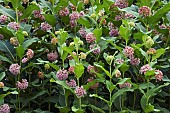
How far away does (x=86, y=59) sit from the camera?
7.39ft

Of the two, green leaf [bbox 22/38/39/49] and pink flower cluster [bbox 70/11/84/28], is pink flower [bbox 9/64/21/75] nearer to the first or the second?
green leaf [bbox 22/38/39/49]

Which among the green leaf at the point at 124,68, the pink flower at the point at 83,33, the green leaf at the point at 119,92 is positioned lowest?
the green leaf at the point at 119,92

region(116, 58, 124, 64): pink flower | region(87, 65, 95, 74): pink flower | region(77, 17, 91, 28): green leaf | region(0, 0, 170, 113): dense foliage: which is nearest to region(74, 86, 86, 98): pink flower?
region(0, 0, 170, 113): dense foliage

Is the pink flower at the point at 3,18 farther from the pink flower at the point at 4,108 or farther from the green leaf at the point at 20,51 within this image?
the pink flower at the point at 4,108

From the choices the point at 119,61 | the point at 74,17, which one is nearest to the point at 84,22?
the point at 74,17

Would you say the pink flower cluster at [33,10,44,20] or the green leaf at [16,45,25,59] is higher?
the pink flower cluster at [33,10,44,20]

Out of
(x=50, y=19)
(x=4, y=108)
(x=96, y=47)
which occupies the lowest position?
(x=4, y=108)

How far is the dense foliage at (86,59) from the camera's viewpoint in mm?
2045

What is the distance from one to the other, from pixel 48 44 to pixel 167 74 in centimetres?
70

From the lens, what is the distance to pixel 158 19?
2.30 m

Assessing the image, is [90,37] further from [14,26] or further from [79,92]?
[14,26]

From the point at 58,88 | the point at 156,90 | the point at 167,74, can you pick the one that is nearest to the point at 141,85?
the point at 156,90

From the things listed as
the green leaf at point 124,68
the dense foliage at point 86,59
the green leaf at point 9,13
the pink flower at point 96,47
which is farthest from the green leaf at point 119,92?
the green leaf at point 9,13

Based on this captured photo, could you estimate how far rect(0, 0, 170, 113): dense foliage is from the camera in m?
2.04
